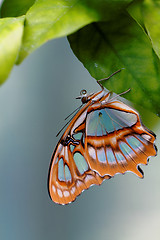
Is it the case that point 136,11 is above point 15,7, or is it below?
below

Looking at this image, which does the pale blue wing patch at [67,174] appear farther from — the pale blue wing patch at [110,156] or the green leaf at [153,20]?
the green leaf at [153,20]

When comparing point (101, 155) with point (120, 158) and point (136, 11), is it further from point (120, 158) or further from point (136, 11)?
point (136, 11)

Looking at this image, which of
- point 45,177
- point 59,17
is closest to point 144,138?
point 59,17

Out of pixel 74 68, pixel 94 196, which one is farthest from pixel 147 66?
pixel 94 196

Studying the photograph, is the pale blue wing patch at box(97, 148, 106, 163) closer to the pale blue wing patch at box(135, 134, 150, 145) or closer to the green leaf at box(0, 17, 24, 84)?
the pale blue wing patch at box(135, 134, 150, 145)

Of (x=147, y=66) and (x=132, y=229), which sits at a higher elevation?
(x=147, y=66)

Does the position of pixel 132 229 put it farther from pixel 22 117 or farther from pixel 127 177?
pixel 22 117

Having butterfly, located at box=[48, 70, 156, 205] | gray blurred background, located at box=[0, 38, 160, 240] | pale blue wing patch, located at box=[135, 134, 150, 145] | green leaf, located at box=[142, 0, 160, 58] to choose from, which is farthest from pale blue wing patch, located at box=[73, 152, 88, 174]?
gray blurred background, located at box=[0, 38, 160, 240]
